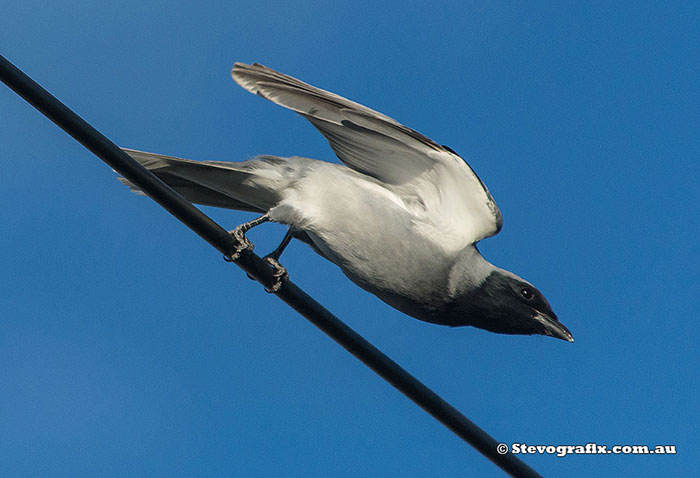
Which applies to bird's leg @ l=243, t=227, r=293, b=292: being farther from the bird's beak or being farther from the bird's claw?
the bird's beak

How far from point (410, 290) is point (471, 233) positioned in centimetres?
77

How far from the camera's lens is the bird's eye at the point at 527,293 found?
6.43 m

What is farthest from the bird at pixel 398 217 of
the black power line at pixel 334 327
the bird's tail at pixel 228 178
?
the black power line at pixel 334 327

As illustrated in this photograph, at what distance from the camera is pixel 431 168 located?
6.51 metres

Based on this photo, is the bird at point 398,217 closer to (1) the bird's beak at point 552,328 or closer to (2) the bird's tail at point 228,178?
(1) the bird's beak at point 552,328

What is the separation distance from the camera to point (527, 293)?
254 inches

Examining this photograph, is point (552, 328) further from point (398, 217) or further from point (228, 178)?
point (228, 178)

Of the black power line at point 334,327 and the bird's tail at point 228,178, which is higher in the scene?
the bird's tail at point 228,178

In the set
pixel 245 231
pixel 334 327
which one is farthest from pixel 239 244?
pixel 245 231

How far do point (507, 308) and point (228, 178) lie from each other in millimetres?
2794

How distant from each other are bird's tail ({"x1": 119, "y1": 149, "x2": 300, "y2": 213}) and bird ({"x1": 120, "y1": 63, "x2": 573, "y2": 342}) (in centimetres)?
13

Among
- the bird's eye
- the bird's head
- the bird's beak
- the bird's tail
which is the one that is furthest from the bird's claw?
the bird's beak

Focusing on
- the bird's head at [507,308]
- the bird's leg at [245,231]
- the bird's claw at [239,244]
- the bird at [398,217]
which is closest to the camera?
the bird's claw at [239,244]

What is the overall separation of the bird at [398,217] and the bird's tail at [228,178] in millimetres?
130
